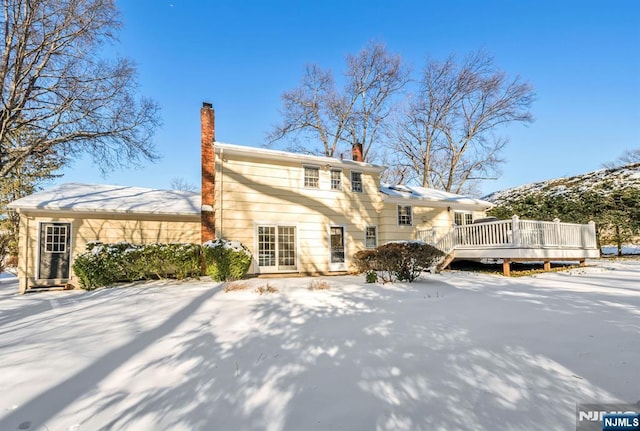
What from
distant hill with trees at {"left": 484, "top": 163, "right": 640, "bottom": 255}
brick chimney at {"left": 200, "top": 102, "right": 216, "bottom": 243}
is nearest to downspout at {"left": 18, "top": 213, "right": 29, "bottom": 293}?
brick chimney at {"left": 200, "top": 102, "right": 216, "bottom": 243}

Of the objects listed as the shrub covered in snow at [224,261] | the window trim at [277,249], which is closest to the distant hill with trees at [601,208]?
the window trim at [277,249]

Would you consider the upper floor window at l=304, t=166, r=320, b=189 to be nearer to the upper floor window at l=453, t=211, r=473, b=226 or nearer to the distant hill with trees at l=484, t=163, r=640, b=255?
the upper floor window at l=453, t=211, r=473, b=226

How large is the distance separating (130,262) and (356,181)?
9.52 meters

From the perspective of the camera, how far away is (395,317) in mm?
5098

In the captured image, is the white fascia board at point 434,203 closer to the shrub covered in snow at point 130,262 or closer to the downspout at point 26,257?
the shrub covered in snow at point 130,262

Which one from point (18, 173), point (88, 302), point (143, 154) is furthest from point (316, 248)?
point (18, 173)

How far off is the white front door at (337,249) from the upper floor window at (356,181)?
201 centimetres

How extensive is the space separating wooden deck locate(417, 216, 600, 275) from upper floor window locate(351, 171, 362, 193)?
4.09 metres

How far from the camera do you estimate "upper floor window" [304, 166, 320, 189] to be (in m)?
13.0

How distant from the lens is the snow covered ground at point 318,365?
2.39m

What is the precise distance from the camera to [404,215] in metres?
14.9

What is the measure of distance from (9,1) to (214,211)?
9338mm

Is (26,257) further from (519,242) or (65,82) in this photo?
(519,242)

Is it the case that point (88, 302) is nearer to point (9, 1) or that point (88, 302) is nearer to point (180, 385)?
point (180, 385)
